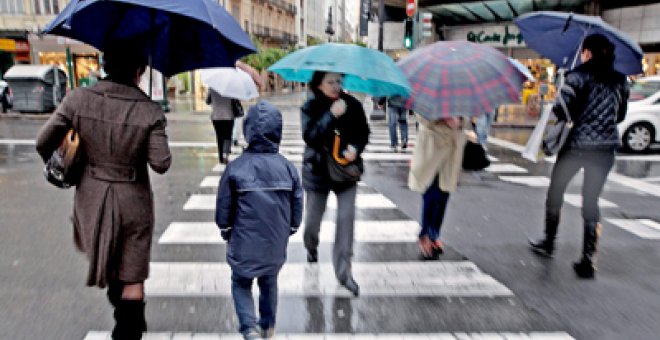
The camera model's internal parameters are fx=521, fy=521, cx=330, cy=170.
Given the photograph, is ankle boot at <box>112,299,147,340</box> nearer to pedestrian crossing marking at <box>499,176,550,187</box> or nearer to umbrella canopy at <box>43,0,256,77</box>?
umbrella canopy at <box>43,0,256,77</box>

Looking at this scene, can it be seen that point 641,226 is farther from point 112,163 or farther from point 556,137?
point 112,163

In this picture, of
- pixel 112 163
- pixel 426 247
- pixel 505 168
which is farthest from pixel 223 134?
pixel 112 163

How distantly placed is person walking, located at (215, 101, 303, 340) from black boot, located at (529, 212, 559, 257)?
121 inches

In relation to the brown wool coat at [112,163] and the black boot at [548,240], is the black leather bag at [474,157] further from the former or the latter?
the brown wool coat at [112,163]

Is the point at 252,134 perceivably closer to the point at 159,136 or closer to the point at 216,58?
the point at 159,136

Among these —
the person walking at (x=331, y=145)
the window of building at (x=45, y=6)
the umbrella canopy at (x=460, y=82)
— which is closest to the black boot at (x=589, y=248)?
the umbrella canopy at (x=460, y=82)

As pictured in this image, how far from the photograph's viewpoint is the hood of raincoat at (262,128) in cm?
297

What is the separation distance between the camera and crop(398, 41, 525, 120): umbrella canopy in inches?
155

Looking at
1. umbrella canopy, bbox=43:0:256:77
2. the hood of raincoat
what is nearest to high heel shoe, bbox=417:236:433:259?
the hood of raincoat

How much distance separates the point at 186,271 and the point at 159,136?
218cm

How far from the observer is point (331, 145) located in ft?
12.7

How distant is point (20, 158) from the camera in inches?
403

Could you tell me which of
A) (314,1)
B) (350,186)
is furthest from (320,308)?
(314,1)

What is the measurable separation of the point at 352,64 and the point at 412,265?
2.16 metres
